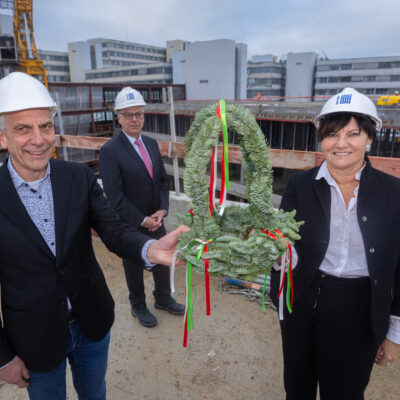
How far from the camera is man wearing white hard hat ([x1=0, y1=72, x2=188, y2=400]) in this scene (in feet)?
5.12

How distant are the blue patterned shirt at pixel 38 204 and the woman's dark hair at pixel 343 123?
1.66m

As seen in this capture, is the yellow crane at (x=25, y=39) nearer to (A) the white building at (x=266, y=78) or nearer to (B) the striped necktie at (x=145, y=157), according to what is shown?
(B) the striped necktie at (x=145, y=157)

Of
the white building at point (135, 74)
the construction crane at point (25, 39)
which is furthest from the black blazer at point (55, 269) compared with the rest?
the white building at point (135, 74)

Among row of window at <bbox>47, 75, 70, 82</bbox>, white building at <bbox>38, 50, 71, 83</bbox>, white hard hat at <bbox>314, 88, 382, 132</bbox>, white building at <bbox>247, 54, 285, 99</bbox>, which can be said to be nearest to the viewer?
white hard hat at <bbox>314, 88, 382, 132</bbox>

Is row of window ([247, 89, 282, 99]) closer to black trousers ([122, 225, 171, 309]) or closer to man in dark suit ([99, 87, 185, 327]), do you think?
man in dark suit ([99, 87, 185, 327])

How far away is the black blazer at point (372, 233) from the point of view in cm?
173

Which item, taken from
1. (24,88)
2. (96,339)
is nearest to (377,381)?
(96,339)

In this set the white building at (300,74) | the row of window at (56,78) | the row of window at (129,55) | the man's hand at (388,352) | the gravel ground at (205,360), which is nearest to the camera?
the man's hand at (388,352)

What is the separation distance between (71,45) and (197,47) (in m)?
36.4

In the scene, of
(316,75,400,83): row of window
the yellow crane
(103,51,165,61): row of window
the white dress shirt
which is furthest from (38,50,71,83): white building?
the white dress shirt

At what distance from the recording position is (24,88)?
4.95 feet

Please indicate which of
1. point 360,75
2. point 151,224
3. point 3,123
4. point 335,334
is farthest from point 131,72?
point 335,334

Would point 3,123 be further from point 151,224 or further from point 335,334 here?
point 335,334

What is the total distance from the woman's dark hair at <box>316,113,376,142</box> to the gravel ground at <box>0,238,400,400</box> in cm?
218
